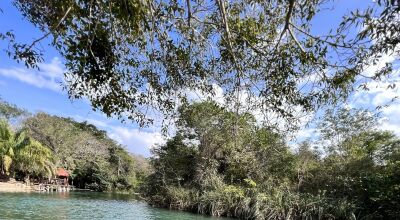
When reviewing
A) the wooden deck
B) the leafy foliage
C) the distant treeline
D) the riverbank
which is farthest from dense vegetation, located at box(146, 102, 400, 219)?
the leafy foliage

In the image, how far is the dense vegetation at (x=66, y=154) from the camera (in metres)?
28.2

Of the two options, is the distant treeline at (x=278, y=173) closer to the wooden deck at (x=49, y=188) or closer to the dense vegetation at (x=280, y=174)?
the dense vegetation at (x=280, y=174)

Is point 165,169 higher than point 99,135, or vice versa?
point 99,135

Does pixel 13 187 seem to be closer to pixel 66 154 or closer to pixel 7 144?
pixel 7 144

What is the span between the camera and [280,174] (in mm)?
19672

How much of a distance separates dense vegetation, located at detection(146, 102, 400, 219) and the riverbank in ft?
32.8

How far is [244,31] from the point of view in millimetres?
4973

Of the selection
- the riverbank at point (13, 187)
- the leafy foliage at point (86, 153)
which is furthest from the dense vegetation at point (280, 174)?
the leafy foliage at point (86, 153)

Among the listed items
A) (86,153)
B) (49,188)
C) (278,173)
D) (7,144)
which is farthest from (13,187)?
(278,173)

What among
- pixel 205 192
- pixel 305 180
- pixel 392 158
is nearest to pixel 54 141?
pixel 205 192

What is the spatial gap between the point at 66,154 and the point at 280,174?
942 inches

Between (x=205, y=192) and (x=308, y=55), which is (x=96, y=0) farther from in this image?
(x=205, y=192)

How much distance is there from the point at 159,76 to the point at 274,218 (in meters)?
11.7

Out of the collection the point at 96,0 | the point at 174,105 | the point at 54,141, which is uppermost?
the point at 54,141
